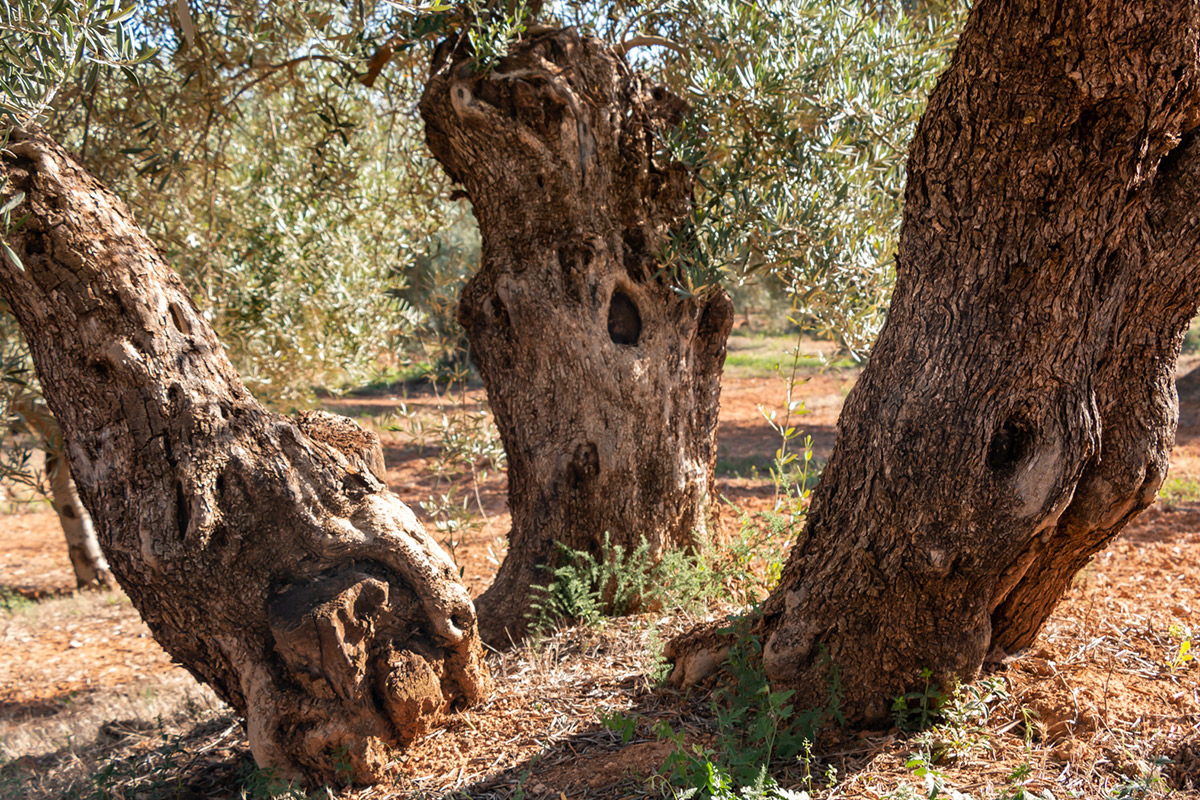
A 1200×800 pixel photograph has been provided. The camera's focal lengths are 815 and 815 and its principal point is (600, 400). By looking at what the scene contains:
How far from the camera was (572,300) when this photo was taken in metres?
3.73

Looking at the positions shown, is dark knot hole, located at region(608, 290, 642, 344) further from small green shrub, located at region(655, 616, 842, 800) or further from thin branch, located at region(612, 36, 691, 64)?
small green shrub, located at region(655, 616, 842, 800)

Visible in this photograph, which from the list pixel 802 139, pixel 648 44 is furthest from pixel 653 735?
pixel 648 44

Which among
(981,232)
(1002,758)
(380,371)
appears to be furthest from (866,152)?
(380,371)

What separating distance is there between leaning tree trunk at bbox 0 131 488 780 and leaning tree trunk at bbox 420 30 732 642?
39.5 inches

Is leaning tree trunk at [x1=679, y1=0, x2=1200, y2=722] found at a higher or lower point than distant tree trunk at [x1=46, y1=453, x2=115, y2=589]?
higher

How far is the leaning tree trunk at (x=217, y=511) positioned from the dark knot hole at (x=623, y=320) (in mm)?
1453

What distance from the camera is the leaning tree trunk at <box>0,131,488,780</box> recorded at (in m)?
2.58

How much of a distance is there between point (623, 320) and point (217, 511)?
202 cm

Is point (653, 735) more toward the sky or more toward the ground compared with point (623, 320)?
more toward the ground

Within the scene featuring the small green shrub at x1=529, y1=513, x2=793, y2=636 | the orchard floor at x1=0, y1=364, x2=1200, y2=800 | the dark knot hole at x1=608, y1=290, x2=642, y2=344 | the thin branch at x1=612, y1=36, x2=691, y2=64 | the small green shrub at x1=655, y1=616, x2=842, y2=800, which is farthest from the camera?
the thin branch at x1=612, y1=36, x2=691, y2=64

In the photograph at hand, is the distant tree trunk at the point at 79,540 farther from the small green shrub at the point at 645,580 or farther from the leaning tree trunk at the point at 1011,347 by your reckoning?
the leaning tree trunk at the point at 1011,347

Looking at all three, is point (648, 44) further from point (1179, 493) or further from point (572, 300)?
point (1179, 493)

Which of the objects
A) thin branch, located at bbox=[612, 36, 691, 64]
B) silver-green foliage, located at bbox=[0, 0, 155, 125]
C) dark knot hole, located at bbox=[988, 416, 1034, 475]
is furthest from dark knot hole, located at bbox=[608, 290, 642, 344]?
silver-green foliage, located at bbox=[0, 0, 155, 125]

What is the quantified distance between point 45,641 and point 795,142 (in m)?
6.91
